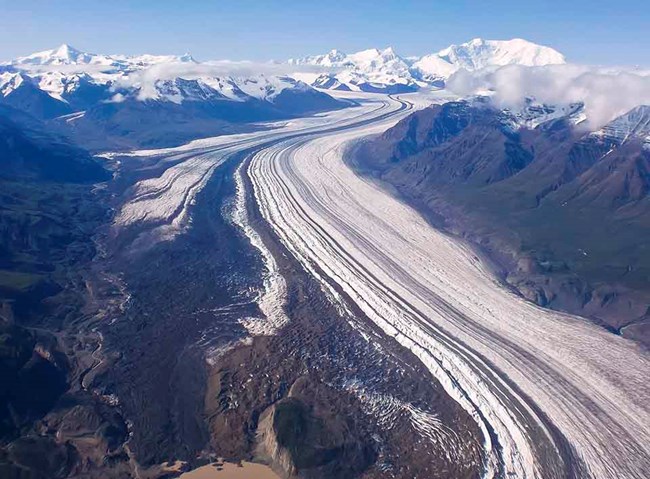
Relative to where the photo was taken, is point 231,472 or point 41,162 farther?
point 41,162

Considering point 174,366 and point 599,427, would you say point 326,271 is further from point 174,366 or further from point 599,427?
point 599,427

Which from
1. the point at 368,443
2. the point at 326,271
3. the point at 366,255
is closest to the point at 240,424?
the point at 368,443

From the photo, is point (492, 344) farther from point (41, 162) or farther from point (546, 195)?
point (41, 162)

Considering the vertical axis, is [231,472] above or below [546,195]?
below

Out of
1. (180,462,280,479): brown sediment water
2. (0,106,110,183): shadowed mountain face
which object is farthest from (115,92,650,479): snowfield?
(0,106,110,183): shadowed mountain face

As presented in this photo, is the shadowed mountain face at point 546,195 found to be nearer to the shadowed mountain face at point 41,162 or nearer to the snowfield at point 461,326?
the snowfield at point 461,326

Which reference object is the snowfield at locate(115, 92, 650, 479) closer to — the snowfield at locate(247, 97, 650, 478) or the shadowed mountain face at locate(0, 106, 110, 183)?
the snowfield at locate(247, 97, 650, 478)

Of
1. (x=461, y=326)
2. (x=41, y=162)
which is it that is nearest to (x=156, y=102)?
(x=41, y=162)
